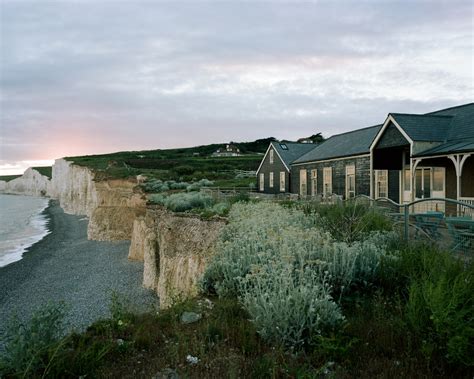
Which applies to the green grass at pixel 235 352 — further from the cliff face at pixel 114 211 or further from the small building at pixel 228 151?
the small building at pixel 228 151

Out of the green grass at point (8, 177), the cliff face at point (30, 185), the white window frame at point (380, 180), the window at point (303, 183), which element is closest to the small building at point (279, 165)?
the window at point (303, 183)

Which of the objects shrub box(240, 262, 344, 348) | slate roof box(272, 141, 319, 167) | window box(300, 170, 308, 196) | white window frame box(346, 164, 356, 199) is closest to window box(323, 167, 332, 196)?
white window frame box(346, 164, 356, 199)

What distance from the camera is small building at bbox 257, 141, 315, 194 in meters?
32.5

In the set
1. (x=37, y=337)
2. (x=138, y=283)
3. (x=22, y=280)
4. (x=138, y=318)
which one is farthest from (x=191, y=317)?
(x=22, y=280)

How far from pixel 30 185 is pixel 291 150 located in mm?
134726

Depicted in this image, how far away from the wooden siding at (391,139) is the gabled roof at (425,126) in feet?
1.39

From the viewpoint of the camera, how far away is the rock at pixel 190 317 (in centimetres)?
475

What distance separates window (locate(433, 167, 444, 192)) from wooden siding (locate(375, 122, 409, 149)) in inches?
78.4

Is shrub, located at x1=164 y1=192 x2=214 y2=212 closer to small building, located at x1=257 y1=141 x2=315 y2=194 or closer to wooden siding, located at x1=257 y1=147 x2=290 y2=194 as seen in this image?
wooden siding, located at x1=257 y1=147 x2=290 y2=194

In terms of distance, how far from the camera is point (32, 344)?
359cm

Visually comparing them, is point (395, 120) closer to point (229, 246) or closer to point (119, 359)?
point (229, 246)

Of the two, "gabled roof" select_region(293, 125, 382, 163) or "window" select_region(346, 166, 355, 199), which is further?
"gabled roof" select_region(293, 125, 382, 163)

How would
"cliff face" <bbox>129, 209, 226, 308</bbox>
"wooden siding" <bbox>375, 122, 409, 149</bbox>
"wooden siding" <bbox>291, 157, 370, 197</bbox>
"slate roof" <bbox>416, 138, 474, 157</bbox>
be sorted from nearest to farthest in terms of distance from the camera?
1. "cliff face" <bbox>129, 209, 226, 308</bbox>
2. "slate roof" <bbox>416, 138, 474, 157</bbox>
3. "wooden siding" <bbox>375, 122, 409, 149</bbox>
4. "wooden siding" <bbox>291, 157, 370, 197</bbox>

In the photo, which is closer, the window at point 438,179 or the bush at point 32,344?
the bush at point 32,344
